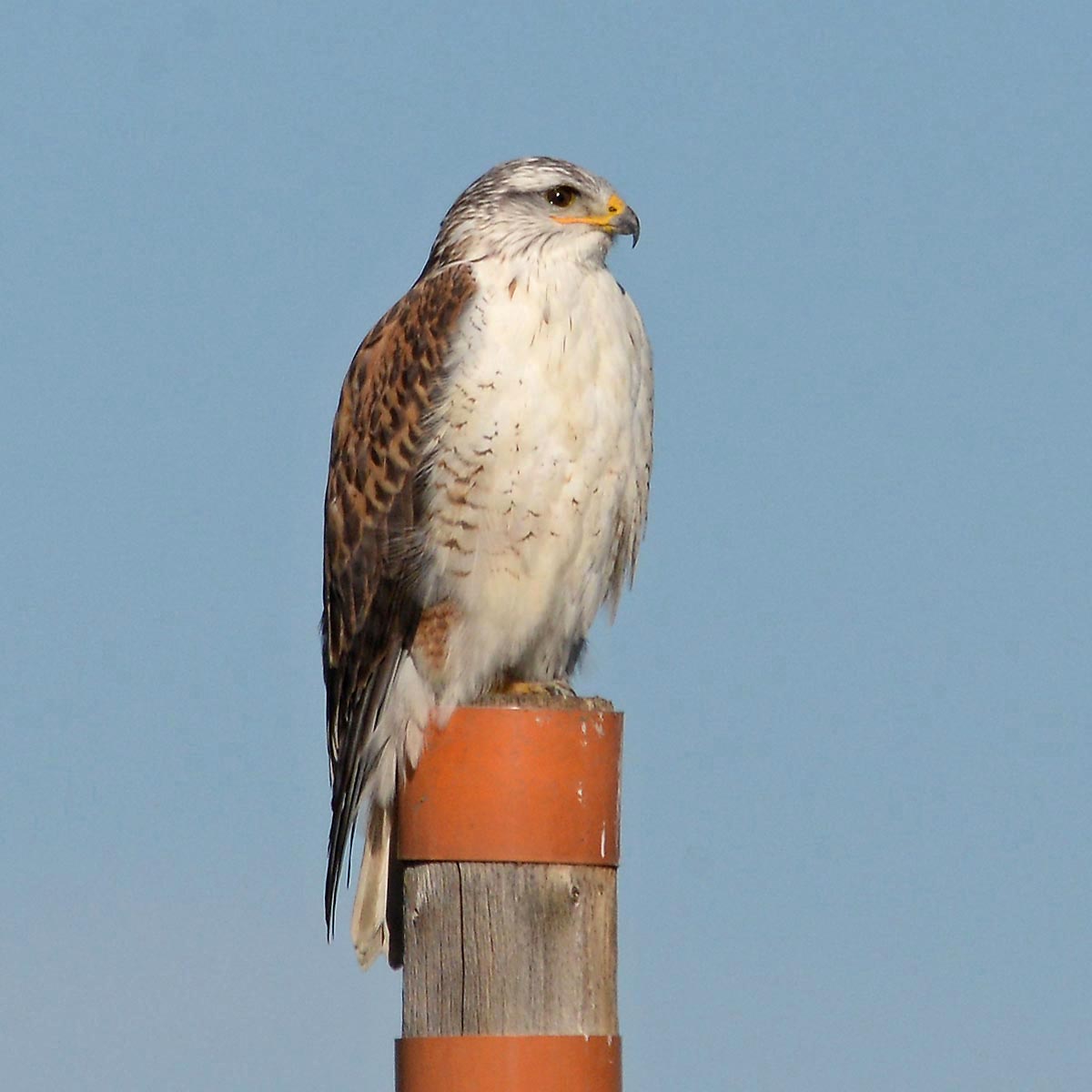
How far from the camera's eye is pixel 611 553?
550 cm

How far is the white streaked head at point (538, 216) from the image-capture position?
212 inches

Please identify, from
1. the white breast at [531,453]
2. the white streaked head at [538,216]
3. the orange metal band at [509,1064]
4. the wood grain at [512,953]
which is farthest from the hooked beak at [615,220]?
the orange metal band at [509,1064]

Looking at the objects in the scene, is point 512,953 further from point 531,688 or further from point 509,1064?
point 531,688

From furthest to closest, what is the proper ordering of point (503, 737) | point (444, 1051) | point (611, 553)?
1. point (611, 553)
2. point (503, 737)
3. point (444, 1051)

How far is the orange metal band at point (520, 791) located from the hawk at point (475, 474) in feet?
2.44

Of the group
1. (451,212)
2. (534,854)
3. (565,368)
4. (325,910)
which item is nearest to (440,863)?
(534,854)

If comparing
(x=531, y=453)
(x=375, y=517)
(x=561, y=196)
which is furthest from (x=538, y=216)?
(x=375, y=517)

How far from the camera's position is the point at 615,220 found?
547 centimetres

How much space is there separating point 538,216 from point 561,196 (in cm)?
11

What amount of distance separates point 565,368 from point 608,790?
1385 mm

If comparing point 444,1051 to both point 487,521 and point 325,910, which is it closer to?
point 325,910

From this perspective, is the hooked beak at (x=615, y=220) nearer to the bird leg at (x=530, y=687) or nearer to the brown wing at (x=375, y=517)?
the brown wing at (x=375, y=517)

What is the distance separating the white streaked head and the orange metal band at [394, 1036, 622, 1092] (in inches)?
92.9

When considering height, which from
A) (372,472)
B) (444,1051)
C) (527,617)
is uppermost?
(372,472)
